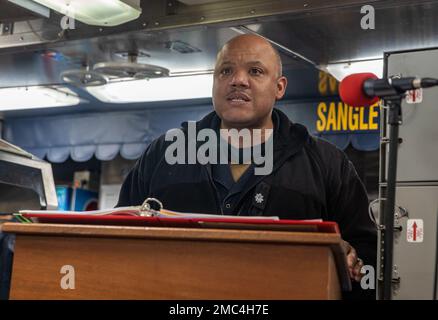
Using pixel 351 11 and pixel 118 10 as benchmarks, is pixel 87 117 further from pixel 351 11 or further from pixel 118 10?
pixel 351 11

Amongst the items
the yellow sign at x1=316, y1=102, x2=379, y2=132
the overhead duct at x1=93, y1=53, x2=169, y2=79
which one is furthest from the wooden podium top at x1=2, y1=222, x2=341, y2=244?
the yellow sign at x1=316, y1=102, x2=379, y2=132

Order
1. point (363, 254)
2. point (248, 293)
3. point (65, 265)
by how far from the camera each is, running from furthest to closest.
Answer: point (363, 254)
point (65, 265)
point (248, 293)

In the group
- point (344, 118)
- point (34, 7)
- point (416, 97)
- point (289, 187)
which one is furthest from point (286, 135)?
point (344, 118)

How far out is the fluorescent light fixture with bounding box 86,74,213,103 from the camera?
18.2ft

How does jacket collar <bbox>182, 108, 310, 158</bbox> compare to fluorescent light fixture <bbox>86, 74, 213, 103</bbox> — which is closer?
jacket collar <bbox>182, 108, 310, 158</bbox>

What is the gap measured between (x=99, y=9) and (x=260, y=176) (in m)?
1.45

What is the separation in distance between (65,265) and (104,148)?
227 inches

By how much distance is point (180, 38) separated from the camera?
4000 mm

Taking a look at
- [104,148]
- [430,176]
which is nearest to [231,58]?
[430,176]

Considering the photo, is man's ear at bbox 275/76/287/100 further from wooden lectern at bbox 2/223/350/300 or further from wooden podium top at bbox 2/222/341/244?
wooden podium top at bbox 2/222/341/244

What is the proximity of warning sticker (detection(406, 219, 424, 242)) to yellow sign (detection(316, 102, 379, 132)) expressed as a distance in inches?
110

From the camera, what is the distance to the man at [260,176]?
2.51 m

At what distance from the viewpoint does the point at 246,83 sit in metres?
2.58

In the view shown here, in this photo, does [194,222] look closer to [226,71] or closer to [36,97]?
[226,71]
